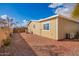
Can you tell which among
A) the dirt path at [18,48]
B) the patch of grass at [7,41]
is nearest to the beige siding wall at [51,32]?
the dirt path at [18,48]

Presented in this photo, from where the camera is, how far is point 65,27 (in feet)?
18.0

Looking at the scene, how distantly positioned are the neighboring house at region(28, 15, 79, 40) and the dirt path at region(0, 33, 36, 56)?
0.75 ft

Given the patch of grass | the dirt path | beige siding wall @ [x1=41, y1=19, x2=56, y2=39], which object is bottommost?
the dirt path

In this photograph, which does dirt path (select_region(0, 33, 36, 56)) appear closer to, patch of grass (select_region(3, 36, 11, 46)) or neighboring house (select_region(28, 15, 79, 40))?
patch of grass (select_region(3, 36, 11, 46))

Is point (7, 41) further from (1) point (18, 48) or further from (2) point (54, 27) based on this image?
(2) point (54, 27)

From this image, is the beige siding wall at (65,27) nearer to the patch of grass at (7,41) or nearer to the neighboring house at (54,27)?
the neighboring house at (54,27)

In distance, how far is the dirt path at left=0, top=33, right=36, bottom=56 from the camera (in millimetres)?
5461

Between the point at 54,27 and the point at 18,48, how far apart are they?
0.67 meters

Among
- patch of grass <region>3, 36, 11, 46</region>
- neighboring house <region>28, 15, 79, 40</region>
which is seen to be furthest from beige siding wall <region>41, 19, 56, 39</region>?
patch of grass <region>3, 36, 11, 46</region>

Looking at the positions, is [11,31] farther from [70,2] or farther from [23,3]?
[70,2]

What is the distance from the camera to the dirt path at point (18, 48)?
5.46m

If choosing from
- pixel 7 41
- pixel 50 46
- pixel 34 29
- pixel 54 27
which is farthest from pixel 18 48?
pixel 54 27

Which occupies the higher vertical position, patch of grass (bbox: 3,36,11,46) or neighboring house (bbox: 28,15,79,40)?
neighboring house (bbox: 28,15,79,40)

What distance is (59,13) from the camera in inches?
215
